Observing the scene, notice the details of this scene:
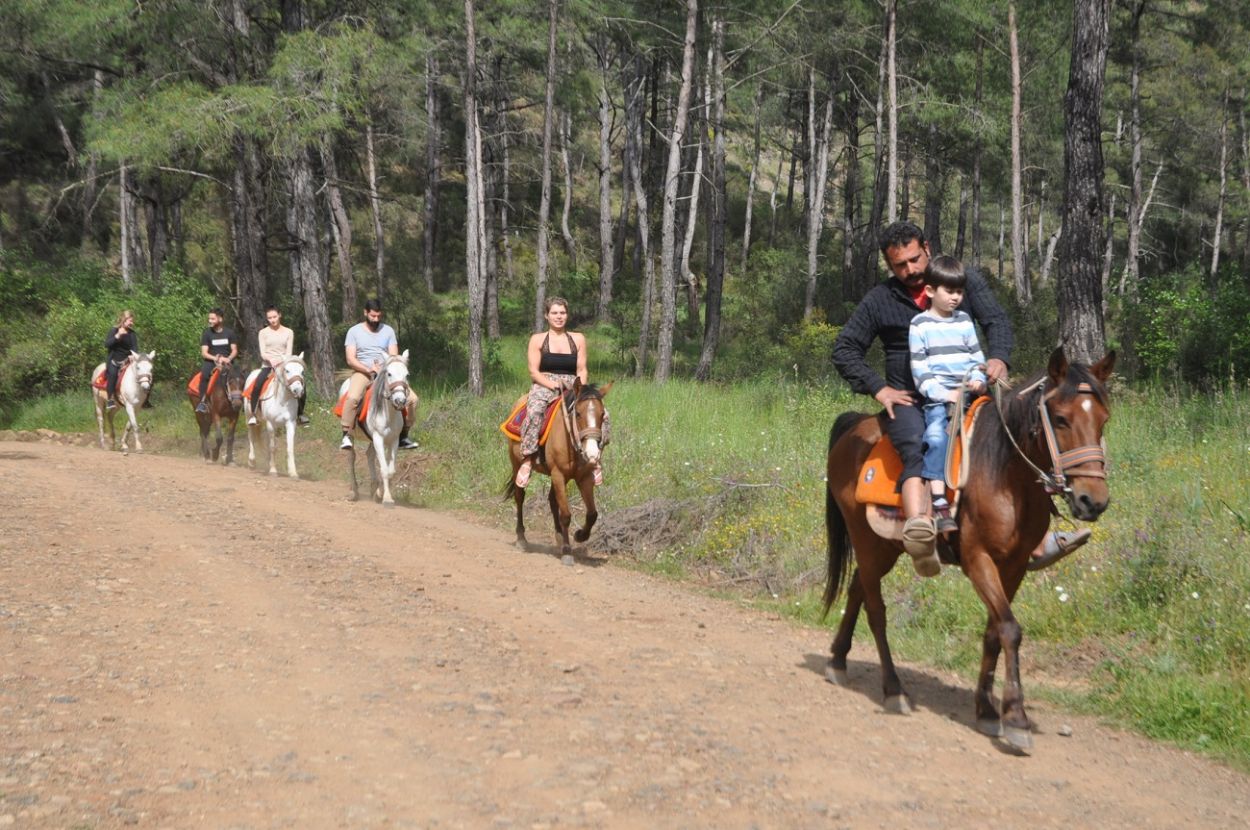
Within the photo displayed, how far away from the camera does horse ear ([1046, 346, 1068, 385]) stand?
5855 mm

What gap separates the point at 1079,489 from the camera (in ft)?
18.3

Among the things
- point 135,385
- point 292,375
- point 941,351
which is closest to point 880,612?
point 941,351

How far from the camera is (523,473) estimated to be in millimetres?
12398

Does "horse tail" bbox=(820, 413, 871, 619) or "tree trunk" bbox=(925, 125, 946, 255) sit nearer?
"horse tail" bbox=(820, 413, 871, 619)

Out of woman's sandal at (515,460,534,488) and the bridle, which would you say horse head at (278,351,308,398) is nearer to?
woman's sandal at (515,460,534,488)

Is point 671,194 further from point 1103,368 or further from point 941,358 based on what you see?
point 1103,368

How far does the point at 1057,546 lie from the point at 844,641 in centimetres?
165

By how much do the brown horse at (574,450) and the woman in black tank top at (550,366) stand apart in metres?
0.18

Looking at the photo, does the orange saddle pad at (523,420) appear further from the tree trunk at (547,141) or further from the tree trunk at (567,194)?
the tree trunk at (567,194)

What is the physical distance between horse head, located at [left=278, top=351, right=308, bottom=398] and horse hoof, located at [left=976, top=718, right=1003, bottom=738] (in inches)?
551

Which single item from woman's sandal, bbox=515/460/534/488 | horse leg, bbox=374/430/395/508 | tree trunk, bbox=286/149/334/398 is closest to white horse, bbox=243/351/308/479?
horse leg, bbox=374/430/395/508

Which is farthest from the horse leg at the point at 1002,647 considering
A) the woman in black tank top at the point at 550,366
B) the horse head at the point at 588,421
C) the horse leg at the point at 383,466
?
the horse leg at the point at 383,466

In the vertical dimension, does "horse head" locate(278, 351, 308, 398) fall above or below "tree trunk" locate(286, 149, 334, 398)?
below

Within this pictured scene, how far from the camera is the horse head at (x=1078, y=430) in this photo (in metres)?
5.56
